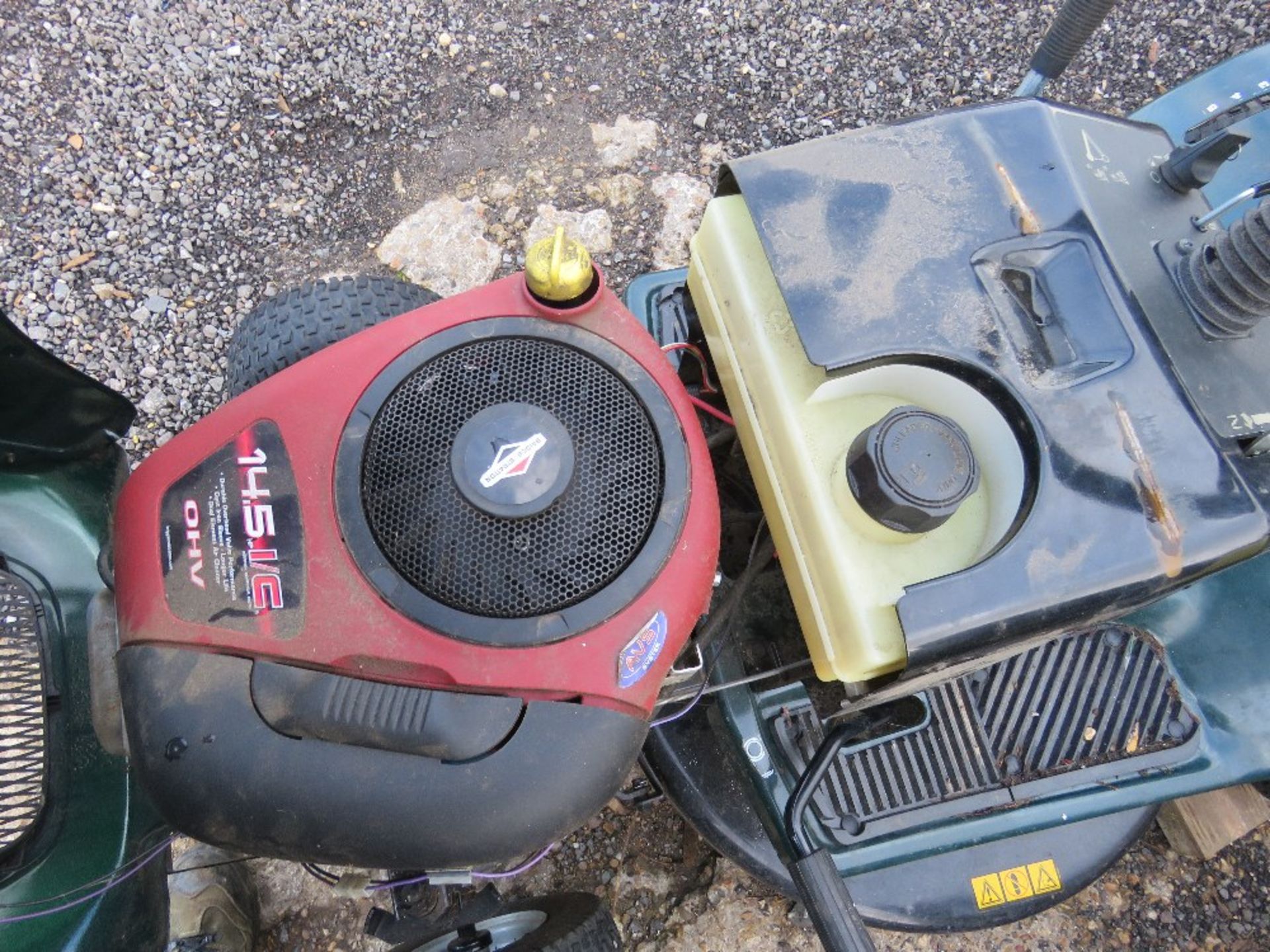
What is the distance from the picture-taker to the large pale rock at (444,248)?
1642 millimetres

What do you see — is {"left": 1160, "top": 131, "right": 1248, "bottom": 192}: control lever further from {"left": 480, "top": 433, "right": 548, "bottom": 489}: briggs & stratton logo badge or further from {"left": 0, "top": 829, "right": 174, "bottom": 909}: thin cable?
{"left": 0, "top": 829, "right": 174, "bottom": 909}: thin cable

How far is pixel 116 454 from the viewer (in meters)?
1.08

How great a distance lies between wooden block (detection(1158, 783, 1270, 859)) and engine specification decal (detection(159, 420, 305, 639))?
134 cm

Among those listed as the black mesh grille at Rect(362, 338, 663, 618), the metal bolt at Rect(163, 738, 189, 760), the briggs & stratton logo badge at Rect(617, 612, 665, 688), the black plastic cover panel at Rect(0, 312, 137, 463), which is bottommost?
the briggs & stratton logo badge at Rect(617, 612, 665, 688)

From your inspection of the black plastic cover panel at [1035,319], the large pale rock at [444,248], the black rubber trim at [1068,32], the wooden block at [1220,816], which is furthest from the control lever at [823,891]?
the large pale rock at [444,248]

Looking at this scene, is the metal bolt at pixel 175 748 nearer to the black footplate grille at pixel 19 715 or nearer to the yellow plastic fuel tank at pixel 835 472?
the black footplate grille at pixel 19 715

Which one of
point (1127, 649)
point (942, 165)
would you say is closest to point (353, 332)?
point (942, 165)

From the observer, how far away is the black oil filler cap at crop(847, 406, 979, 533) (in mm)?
814

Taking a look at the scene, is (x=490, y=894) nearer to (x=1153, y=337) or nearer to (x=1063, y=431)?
(x=1063, y=431)

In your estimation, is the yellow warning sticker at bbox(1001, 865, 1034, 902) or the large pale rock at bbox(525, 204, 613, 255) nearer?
the yellow warning sticker at bbox(1001, 865, 1034, 902)

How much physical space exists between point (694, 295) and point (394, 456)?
16.9 inches

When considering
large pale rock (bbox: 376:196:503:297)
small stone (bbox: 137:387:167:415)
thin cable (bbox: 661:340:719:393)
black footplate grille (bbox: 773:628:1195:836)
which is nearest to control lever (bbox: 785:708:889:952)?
black footplate grille (bbox: 773:628:1195:836)

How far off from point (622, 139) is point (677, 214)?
0.61ft

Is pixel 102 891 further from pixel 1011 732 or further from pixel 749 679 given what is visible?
pixel 1011 732
